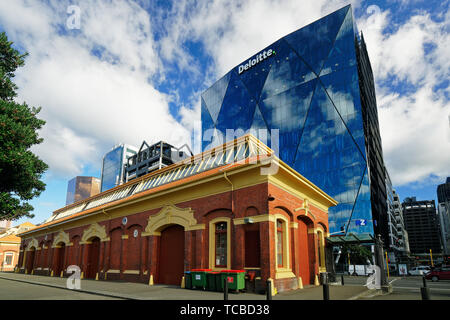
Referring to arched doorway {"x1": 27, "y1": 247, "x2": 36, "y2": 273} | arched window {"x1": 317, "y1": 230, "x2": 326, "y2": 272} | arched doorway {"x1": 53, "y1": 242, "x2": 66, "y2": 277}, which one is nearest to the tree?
arched doorway {"x1": 53, "y1": 242, "x2": 66, "y2": 277}

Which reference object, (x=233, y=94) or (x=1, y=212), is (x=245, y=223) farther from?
(x=233, y=94)

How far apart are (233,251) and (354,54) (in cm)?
4786

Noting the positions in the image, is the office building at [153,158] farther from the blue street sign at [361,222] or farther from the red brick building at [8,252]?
the blue street sign at [361,222]

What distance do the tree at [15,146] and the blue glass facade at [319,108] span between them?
4190 centimetres

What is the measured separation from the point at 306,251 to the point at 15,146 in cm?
1633

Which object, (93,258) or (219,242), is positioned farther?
(93,258)

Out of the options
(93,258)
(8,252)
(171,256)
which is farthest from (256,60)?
(8,252)

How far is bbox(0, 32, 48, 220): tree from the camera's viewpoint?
14.4 meters

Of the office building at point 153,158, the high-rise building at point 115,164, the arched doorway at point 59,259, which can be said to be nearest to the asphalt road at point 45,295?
the arched doorway at point 59,259

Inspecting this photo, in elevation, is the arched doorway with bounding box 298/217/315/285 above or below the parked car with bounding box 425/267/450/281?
above

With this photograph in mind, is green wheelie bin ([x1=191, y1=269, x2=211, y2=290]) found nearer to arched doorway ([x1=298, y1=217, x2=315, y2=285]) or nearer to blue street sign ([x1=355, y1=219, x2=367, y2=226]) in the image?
arched doorway ([x1=298, y1=217, x2=315, y2=285])

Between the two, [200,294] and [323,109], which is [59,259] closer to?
[200,294]

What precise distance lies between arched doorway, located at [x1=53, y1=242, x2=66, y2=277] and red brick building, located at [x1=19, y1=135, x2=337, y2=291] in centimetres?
537

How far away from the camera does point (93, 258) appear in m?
24.1
